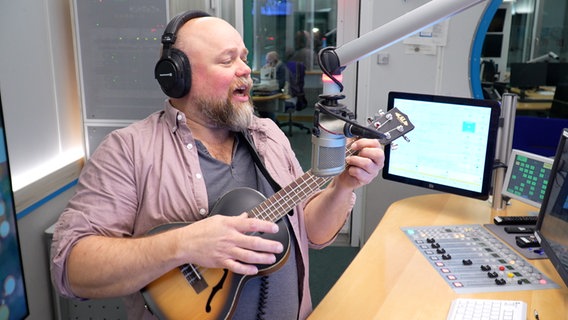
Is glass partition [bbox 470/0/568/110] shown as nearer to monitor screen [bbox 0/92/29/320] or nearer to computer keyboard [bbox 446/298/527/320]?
computer keyboard [bbox 446/298/527/320]

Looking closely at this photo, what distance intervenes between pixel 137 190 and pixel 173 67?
376 millimetres

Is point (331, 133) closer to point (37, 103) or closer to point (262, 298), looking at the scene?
point (262, 298)

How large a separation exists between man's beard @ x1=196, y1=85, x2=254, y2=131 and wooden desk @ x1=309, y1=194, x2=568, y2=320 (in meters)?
0.59

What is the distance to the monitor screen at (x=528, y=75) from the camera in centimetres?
480

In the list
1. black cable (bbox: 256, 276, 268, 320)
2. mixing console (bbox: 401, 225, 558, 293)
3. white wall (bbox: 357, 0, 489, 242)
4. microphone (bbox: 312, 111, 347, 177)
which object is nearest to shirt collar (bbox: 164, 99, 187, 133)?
black cable (bbox: 256, 276, 268, 320)

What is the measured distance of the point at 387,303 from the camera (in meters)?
1.48

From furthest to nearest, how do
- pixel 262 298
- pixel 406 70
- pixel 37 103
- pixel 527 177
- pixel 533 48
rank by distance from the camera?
pixel 533 48
pixel 406 70
pixel 37 103
pixel 527 177
pixel 262 298

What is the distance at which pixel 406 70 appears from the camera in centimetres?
357

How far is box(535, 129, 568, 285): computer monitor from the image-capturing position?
147cm

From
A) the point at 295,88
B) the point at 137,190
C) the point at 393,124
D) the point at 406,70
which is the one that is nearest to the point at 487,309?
the point at 393,124

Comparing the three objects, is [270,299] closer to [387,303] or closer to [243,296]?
[243,296]

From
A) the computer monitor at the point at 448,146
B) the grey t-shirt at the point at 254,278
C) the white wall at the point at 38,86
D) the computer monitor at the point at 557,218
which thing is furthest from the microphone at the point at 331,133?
the white wall at the point at 38,86

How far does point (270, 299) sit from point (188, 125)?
596mm

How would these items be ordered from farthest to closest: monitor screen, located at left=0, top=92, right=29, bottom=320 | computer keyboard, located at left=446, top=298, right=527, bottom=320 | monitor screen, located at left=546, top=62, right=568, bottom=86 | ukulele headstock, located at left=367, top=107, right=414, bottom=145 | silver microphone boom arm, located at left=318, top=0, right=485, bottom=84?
monitor screen, located at left=546, top=62, right=568, bottom=86 < monitor screen, located at left=0, top=92, right=29, bottom=320 < computer keyboard, located at left=446, top=298, right=527, bottom=320 < ukulele headstock, located at left=367, top=107, right=414, bottom=145 < silver microphone boom arm, located at left=318, top=0, right=485, bottom=84
